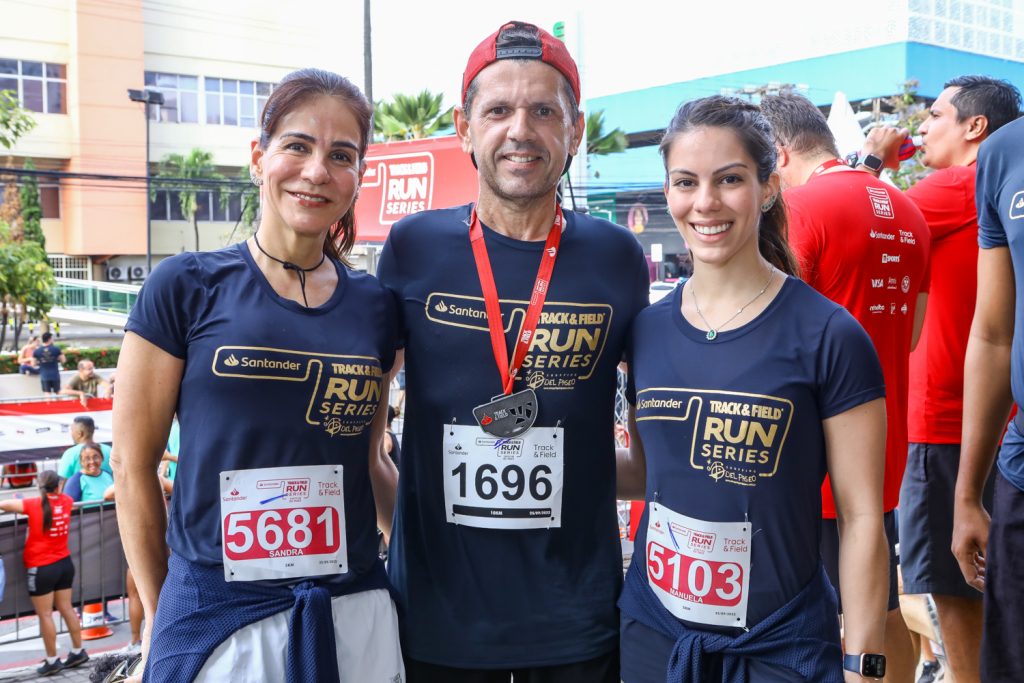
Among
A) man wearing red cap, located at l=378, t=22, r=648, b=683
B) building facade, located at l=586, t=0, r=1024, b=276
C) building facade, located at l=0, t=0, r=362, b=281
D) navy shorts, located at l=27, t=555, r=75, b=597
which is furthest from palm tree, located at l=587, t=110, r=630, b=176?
man wearing red cap, located at l=378, t=22, r=648, b=683

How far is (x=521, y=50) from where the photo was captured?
2475 mm

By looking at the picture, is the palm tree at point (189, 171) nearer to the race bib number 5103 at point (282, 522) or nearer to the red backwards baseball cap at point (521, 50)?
the red backwards baseball cap at point (521, 50)

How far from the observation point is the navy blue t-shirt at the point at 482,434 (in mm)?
2381

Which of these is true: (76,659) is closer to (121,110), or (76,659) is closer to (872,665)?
(872,665)

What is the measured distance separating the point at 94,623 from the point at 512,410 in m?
6.96

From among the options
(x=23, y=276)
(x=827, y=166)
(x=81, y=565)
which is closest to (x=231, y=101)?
(x=23, y=276)

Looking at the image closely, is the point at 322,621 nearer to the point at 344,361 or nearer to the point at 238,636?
the point at 238,636

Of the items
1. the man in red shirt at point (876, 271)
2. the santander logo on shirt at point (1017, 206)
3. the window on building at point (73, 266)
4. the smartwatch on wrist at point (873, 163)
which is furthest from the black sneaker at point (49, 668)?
the window on building at point (73, 266)

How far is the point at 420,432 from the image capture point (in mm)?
2473

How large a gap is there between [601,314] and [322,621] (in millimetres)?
1013

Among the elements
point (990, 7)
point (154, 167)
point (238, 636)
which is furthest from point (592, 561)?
point (154, 167)

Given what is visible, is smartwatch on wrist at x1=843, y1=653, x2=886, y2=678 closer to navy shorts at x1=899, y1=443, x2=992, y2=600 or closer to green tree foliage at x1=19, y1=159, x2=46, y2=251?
navy shorts at x1=899, y1=443, x2=992, y2=600

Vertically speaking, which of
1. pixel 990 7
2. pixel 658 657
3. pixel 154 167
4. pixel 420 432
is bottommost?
pixel 658 657

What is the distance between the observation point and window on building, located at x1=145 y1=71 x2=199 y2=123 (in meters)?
Answer: 39.7
